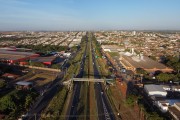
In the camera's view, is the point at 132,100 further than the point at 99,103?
No

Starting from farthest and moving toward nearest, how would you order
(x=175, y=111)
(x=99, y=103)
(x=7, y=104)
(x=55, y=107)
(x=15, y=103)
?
(x=99, y=103) → (x=55, y=107) → (x=15, y=103) → (x=175, y=111) → (x=7, y=104)

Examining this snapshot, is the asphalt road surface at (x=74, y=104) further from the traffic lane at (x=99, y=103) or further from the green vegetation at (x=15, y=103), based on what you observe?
the green vegetation at (x=15, y=103)

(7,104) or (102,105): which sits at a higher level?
(7,104)

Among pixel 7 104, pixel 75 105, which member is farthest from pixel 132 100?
pixel 7 104

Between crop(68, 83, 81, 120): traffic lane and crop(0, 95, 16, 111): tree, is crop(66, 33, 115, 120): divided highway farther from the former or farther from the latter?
crop(0, 95, 16, 111): tree

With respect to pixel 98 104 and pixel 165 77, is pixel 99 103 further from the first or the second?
pixel 165 77

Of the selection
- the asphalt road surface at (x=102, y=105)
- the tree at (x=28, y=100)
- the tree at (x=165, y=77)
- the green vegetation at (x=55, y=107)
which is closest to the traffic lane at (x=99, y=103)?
the asphalt road surface at (x=102, y=105)

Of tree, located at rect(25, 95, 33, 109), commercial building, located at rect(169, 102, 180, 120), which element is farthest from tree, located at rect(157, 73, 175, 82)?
tree, located at rect(25, 95, 33, 109)

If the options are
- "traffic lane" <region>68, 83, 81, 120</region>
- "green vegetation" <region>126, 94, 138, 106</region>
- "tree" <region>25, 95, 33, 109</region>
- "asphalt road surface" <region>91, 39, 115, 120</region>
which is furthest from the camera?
"green vegetation" <region>126, 94, 138, 106</region>
